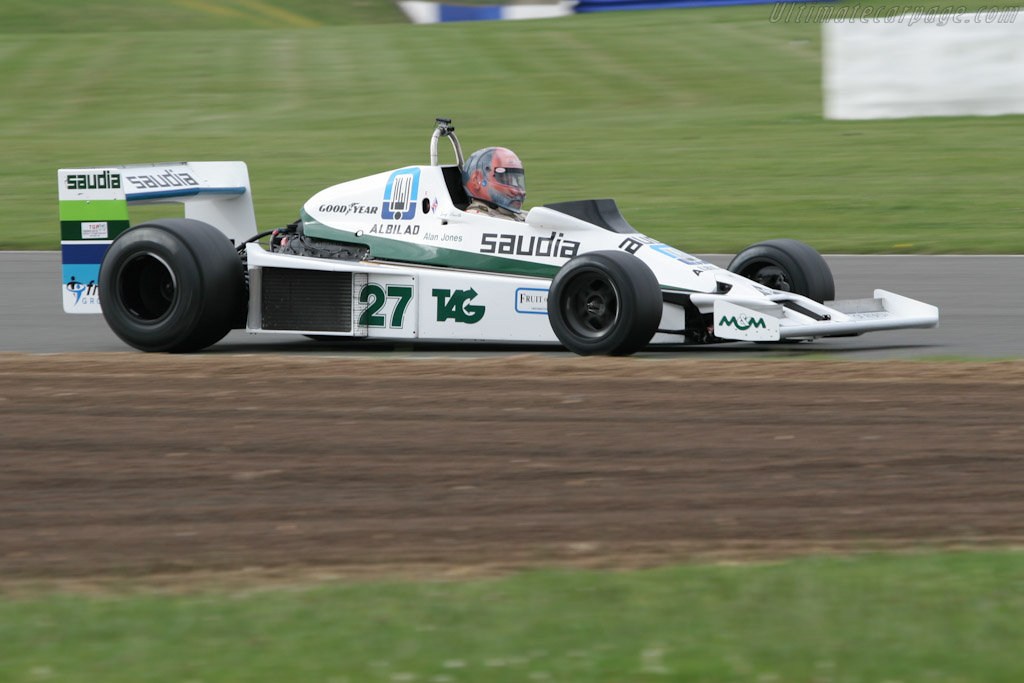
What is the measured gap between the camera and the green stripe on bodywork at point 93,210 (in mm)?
11477

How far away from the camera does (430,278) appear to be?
10586 millimetres

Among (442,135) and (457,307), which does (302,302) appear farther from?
(442,135)

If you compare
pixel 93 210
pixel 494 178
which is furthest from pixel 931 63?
pixel 93 210

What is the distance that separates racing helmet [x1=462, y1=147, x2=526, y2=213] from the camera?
36.4 feet

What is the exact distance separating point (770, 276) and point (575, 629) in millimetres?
6736

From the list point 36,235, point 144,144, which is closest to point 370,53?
point 144,144

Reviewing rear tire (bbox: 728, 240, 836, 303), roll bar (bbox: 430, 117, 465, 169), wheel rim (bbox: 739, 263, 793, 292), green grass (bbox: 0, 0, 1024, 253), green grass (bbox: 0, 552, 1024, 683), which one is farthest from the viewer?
green grass (bbox: 0, 0, 1024, 253)

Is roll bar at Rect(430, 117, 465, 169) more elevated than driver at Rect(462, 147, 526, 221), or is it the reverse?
roll bar at Rect(430, 117, 465, 169)

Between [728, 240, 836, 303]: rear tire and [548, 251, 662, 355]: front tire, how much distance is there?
1.58m

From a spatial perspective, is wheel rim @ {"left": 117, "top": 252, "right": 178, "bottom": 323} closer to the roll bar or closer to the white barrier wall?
the roll bar

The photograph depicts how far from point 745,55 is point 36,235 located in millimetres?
24055

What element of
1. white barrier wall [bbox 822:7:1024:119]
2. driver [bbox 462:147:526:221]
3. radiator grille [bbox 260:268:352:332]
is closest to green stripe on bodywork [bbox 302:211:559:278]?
radiator grille [bbox 260:268:352:332]

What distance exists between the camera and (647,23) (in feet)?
145

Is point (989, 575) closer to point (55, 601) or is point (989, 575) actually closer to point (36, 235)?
point (55, 601)
